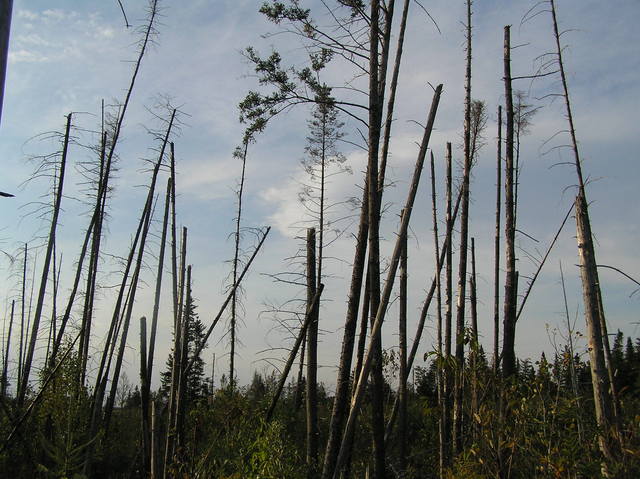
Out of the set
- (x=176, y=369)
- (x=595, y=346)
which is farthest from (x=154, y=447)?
(x=595, y=346)

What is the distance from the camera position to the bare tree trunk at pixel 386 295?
Result: 4.03m

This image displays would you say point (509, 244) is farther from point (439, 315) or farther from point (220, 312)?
point (220, 312)

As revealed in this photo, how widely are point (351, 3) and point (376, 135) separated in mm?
1547

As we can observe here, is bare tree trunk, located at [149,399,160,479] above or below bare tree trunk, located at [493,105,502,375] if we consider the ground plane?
below

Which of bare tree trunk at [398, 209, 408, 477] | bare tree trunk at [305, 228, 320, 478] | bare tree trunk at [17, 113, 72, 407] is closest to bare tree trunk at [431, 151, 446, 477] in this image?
bare tree trunk at [398, 209, 408, 477]

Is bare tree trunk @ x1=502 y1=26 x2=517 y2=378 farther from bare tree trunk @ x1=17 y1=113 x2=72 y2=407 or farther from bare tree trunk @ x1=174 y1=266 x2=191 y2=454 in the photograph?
bare tree trunk @ x1=17 y1=113 x2=72 y2=407

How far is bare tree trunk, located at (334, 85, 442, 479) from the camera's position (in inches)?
159

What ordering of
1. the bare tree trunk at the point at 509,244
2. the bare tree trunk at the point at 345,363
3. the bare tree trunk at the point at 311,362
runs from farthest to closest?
the bare tree trunk at the point at 509,244 < the bare tree trunk at the point at 311,362 < the bare tree trunk at the point at 345,363

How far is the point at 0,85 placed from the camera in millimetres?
1784

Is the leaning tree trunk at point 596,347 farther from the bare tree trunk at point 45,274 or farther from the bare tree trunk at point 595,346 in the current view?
the bare tree trunk at point 45,274

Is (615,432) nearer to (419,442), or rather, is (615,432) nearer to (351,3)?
(351,3)

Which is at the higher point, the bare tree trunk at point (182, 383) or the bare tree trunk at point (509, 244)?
the bare tree trunk at point (509, 244)

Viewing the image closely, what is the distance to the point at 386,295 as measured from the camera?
160 inches

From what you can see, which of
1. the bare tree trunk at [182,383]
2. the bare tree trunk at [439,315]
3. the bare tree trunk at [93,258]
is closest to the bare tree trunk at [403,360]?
the bare tree trunk at [439,315]
